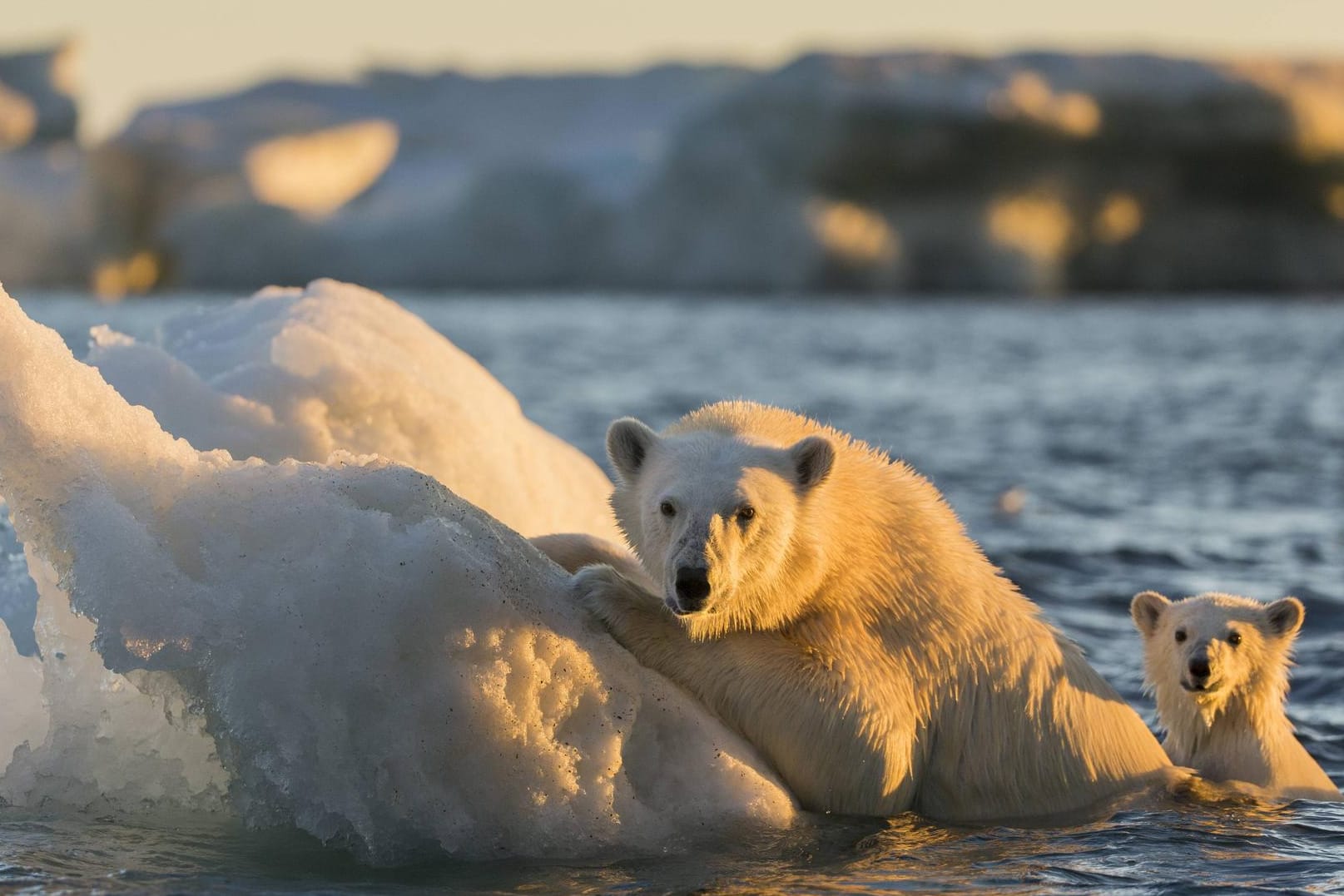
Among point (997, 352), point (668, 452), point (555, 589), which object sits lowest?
point (555, 589)

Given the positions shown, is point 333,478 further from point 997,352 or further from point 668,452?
point 997,352

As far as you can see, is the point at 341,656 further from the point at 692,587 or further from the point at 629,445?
the point at 629,445

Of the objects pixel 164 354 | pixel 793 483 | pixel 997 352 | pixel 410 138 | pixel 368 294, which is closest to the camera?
pixel 793 483

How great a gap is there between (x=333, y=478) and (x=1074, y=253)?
51911 millimetres

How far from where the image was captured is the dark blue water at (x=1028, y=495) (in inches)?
180

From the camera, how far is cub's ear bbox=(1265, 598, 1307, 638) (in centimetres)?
610

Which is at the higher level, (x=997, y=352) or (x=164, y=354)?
(x=997, y=352)

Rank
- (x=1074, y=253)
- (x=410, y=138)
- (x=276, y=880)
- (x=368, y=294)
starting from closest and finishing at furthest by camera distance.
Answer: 1. (x=276, y=880)
2. (x=368, y=294)
3. (x=1074, y=253)
4. (x=410, y=138)

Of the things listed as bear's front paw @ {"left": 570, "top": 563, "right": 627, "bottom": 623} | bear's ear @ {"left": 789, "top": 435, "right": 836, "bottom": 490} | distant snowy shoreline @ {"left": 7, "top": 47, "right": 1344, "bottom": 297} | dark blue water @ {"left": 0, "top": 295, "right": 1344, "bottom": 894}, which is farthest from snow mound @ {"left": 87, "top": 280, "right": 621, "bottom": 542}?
distant snowy shoreline @ {"left": 7, "top": 47, "right": 1344, "bottom": 297}

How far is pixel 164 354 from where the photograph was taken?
5.89 metres

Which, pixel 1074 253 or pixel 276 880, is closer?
pixel 276 880

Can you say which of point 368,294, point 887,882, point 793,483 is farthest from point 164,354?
point 887,882

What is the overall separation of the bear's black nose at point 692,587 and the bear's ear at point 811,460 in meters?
0.49

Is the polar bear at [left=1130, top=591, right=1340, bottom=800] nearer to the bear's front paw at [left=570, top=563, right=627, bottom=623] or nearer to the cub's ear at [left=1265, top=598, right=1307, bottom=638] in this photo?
the cub's ear at [left=1265, top=598, right=1307, bottom=638]
